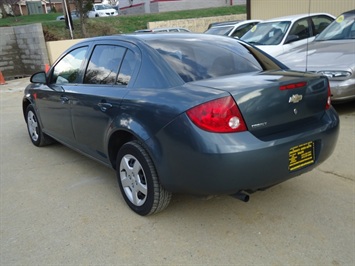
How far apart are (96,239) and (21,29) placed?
14.6 metres

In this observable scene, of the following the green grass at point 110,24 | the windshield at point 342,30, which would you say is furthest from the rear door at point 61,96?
the green grass at point 110,24

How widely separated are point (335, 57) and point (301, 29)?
10.4ft

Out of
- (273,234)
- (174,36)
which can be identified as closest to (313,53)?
(174,36)

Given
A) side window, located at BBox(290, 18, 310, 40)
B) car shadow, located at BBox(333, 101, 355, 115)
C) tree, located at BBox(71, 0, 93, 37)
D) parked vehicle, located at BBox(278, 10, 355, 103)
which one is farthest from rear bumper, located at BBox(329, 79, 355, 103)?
tree, located at BBox(71, 0, 93, 37)

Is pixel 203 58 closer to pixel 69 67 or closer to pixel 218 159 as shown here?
pixel 218 159

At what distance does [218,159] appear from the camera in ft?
7.85

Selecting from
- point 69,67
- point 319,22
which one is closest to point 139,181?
point 69,67

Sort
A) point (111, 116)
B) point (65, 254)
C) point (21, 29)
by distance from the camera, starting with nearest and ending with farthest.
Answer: point (65, 254)
point (111, 116)
point (21, 29)

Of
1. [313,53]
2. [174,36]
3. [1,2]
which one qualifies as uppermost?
[1,2]

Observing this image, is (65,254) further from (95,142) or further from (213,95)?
(213,95)

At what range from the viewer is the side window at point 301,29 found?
8531mm

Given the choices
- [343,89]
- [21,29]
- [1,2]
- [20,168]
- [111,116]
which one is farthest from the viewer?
[1,2]

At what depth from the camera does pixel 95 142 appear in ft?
11.8

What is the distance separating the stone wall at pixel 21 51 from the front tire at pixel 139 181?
41.9 feet
